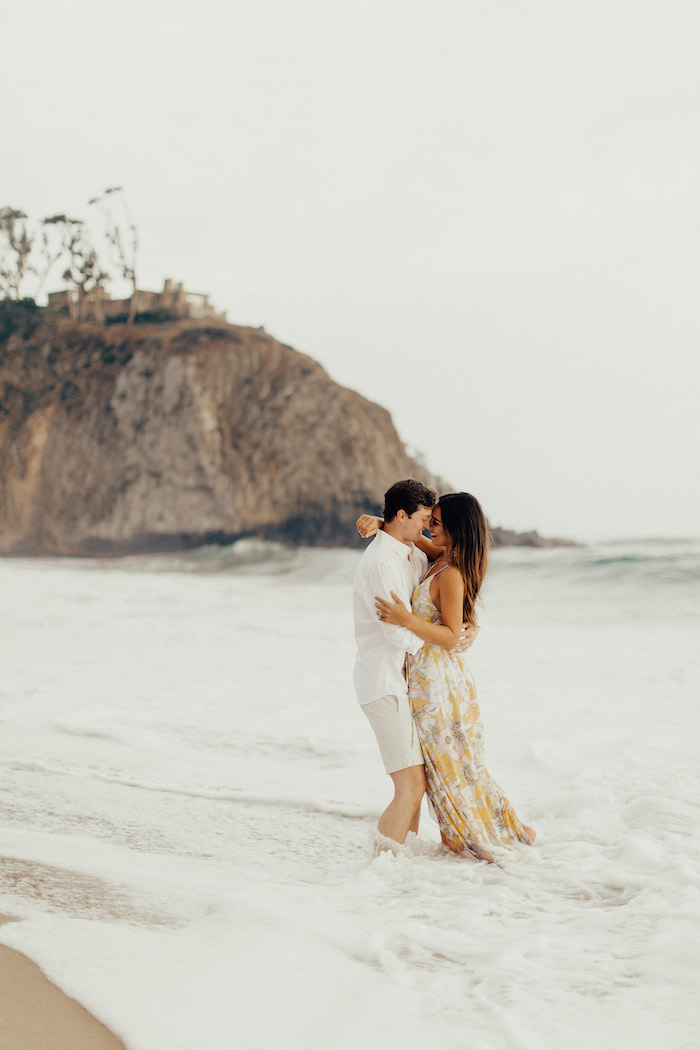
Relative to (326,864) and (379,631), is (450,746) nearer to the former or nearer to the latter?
(379,631)

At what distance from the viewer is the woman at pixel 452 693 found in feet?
12.1

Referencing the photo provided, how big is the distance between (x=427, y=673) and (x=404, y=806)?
0.62 m

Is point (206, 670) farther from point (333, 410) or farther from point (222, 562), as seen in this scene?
point (333, 410)

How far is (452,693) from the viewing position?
3746 mm

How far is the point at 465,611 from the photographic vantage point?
391 cm

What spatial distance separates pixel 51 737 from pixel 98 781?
1.26m

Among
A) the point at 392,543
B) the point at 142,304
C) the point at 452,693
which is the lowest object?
the point at 452,693

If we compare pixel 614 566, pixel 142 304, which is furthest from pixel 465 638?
pixel 142 304

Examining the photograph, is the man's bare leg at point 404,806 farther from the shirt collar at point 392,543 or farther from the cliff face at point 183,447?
the cliff face at point 183,447

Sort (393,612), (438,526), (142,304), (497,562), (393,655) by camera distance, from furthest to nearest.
Result: (142,304), (497,562), (438,526), (393,655), (393,612)

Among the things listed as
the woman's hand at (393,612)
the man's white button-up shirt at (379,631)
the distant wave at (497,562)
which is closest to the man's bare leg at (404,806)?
the man's white button-up shirt at (379,631)

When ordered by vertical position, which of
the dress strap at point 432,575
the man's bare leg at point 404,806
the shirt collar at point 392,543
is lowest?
the man's bare leg at point 404,806

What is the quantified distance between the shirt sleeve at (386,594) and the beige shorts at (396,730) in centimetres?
26

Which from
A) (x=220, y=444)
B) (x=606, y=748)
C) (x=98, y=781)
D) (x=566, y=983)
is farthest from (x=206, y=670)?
(x=220, y=444)
